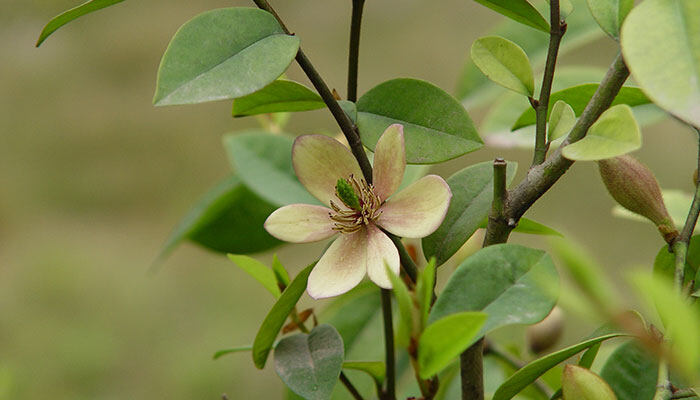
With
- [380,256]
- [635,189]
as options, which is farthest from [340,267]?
[635,189]

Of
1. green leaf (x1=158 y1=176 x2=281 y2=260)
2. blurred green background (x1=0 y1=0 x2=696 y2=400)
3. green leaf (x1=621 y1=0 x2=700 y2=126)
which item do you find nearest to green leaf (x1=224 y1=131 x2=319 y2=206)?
green leaf (x1=158 y1=176 x2=281 y2=260)

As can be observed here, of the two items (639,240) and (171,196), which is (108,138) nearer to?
(171,196)

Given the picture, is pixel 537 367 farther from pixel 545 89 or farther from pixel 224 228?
pixel 224 228

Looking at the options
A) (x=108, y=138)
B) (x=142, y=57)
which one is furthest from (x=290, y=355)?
(x=142, y=57)

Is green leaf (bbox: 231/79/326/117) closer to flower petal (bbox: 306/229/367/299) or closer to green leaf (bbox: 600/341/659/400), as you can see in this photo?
flower petal (bbox: 306/229/367/299)

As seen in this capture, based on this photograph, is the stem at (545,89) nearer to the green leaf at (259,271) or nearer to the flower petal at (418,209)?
the flower petal at (418,209)
